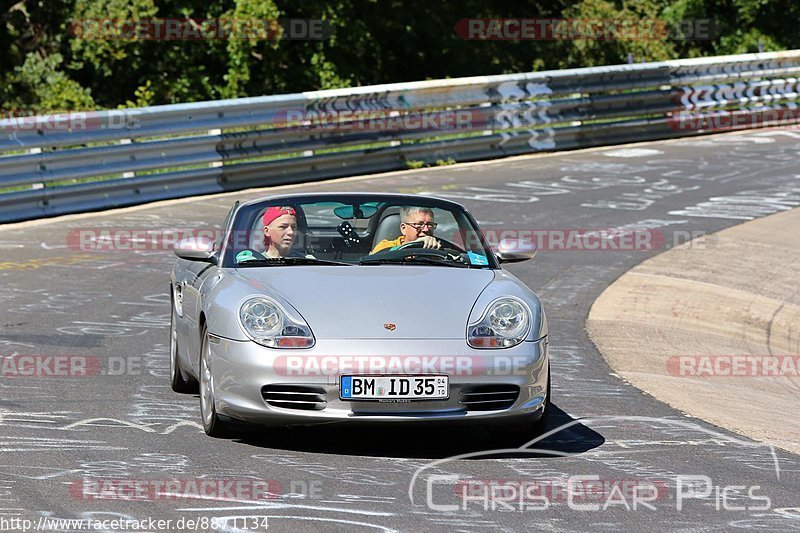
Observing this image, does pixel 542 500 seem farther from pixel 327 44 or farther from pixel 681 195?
pixel 327 44

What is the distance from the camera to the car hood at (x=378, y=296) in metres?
7.30

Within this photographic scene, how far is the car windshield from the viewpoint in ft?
27.1

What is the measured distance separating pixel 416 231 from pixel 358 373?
167 cm

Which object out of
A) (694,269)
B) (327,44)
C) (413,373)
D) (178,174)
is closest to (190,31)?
(327,44)

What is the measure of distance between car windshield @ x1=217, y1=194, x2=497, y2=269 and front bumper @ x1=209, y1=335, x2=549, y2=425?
3.28ft

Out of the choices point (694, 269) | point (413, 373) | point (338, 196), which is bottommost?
point (694, 269)

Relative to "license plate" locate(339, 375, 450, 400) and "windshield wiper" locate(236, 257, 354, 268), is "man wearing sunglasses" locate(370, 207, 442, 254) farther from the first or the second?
"license plate" locate(339, 375, 450, 400)

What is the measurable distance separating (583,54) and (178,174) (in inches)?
707

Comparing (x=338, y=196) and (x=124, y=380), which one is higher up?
(x=338, y=196)

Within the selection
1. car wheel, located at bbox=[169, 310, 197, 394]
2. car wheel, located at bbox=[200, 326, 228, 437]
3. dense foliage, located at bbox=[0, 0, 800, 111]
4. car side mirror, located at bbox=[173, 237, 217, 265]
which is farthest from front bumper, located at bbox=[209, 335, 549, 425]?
dense foliage, located at bbox=[0, 0, 800, 111]

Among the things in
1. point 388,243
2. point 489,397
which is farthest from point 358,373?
point 388,243

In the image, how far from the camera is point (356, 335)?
721 centimetres

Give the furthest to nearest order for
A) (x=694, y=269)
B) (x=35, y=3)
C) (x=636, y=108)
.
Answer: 1. (x=35, y=3)
2. (x=636, y=108)
3. (x=694, y=269)

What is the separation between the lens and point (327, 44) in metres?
29.8
